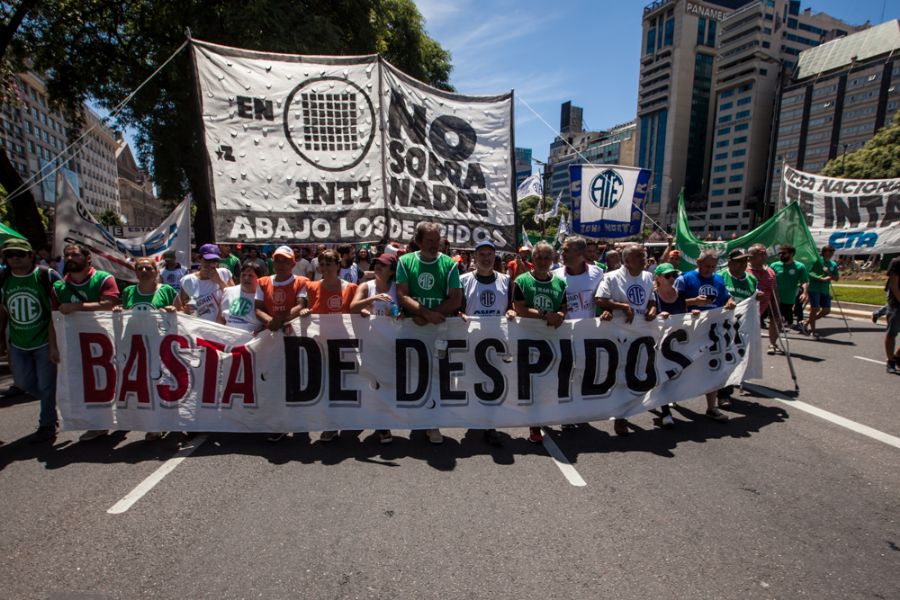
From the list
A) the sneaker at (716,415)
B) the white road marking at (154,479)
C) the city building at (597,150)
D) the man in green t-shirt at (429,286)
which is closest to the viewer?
the white road marking at (154,479)

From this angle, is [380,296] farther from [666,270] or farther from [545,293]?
[666,270]

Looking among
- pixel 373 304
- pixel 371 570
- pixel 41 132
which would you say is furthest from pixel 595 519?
pixel 41 132

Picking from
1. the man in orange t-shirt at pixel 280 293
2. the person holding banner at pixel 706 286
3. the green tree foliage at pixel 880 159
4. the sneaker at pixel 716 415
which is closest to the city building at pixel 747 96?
the green tree foliage at pixel 880 159

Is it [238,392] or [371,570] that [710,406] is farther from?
[238,392]

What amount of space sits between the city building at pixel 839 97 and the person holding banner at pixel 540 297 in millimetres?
87456

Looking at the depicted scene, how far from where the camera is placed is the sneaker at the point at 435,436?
4230mm

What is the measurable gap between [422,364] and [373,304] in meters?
0.91

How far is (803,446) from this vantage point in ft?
13.5

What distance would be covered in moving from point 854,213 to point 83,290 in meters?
13.6

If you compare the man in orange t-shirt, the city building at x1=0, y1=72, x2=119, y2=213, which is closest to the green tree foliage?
the man in orange t-shirt

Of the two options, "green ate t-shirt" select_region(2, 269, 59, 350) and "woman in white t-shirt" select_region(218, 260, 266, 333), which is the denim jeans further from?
"woman in white t-shirt" select_region(218, 260, 266, 333)

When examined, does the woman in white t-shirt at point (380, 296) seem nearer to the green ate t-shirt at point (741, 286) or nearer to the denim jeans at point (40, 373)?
the denim jeans at point (40, 373)

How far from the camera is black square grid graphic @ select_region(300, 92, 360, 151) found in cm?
437

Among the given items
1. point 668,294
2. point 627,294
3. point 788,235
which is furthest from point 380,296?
point 788,235
